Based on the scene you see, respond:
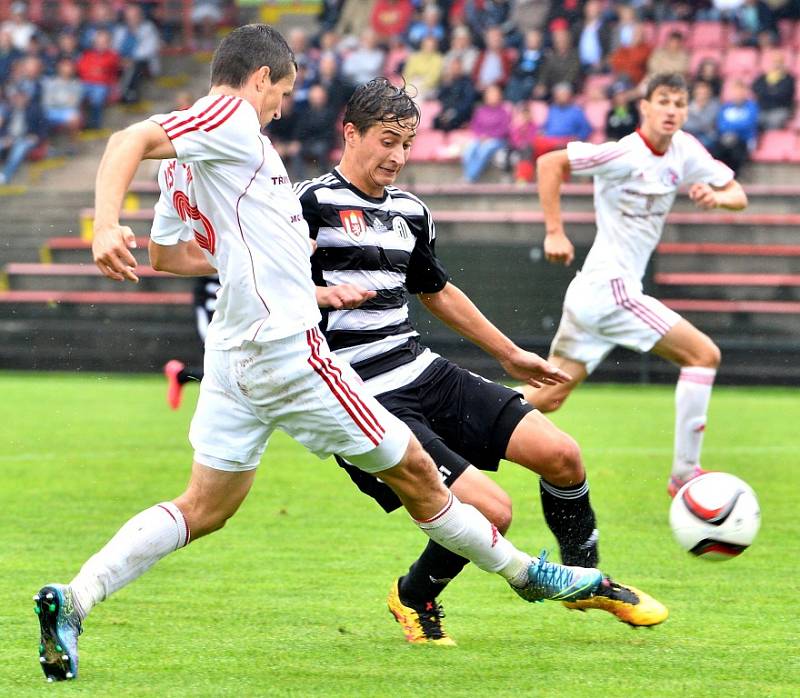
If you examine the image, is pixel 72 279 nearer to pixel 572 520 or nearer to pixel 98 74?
pixel 98 74

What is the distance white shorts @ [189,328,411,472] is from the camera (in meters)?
4.42

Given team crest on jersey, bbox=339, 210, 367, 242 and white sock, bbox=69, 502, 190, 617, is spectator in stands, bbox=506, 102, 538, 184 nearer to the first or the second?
team crest on jersey, bbox=339, 210, 367, 242

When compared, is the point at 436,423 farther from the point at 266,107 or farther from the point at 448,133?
the point at 448,133

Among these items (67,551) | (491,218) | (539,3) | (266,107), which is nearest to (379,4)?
(539,3)

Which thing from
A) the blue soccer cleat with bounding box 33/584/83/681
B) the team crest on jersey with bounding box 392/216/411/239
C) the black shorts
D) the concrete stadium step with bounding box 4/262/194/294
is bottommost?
the concrete stadium step with bounding box 4/262/194/294

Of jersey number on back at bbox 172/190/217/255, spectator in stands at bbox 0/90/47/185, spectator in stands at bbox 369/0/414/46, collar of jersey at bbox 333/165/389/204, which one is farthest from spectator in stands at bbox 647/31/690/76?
jersey number on back at bbox 172/190/217/255

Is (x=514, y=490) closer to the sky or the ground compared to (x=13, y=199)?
closer to the sky

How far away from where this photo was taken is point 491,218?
1762 cm

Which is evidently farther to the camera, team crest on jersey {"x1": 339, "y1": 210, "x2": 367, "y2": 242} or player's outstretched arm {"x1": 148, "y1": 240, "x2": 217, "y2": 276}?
team crest on jersey {"x1": 339, "y1": 210, "x2": 367, "y2": 242}

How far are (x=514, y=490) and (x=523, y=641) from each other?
399 centimetres

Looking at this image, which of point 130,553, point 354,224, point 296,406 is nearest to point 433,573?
point 296,406

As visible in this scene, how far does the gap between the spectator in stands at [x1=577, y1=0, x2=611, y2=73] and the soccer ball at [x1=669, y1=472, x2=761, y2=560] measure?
14.5m

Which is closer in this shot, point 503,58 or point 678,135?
point 678,135

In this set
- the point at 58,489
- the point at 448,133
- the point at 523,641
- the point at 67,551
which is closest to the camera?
the point at 523,641
